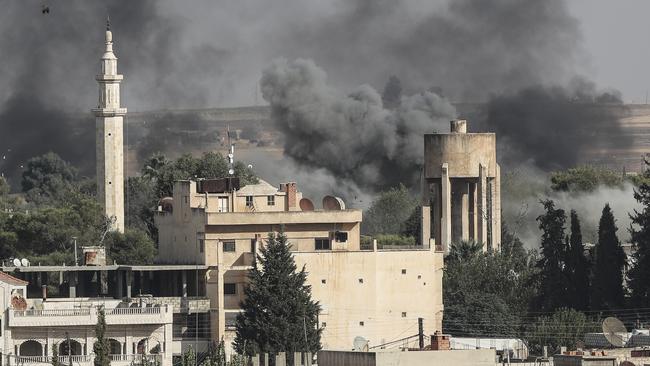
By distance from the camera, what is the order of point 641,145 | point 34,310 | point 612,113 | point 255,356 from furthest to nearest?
1. point 641,145
2. point 612,113
3. point 34,310
4. point 255,356

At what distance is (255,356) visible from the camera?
67.9 metres

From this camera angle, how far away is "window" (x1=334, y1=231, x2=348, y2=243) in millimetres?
82250

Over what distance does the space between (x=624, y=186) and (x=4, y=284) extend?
52.4m

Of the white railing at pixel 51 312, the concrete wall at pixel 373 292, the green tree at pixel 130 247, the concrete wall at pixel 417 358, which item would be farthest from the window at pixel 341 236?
the concrete wall at pixel 417 358

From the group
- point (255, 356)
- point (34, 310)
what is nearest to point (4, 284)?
point (34, 310)

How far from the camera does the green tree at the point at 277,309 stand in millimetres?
74125

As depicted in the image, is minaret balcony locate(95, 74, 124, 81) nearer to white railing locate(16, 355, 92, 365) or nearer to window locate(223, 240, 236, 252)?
window locate(223, 240, 236, 252)

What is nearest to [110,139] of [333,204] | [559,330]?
[333,204]

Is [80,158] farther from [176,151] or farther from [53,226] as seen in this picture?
[53,226]

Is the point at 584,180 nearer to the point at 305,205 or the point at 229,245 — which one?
the point at 305,205

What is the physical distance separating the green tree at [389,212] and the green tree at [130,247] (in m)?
14.3

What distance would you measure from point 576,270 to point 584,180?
131 feet

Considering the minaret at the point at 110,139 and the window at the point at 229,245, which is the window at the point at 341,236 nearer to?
the window at the point at 229,245

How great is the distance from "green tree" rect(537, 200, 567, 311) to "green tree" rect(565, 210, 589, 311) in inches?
8.7
